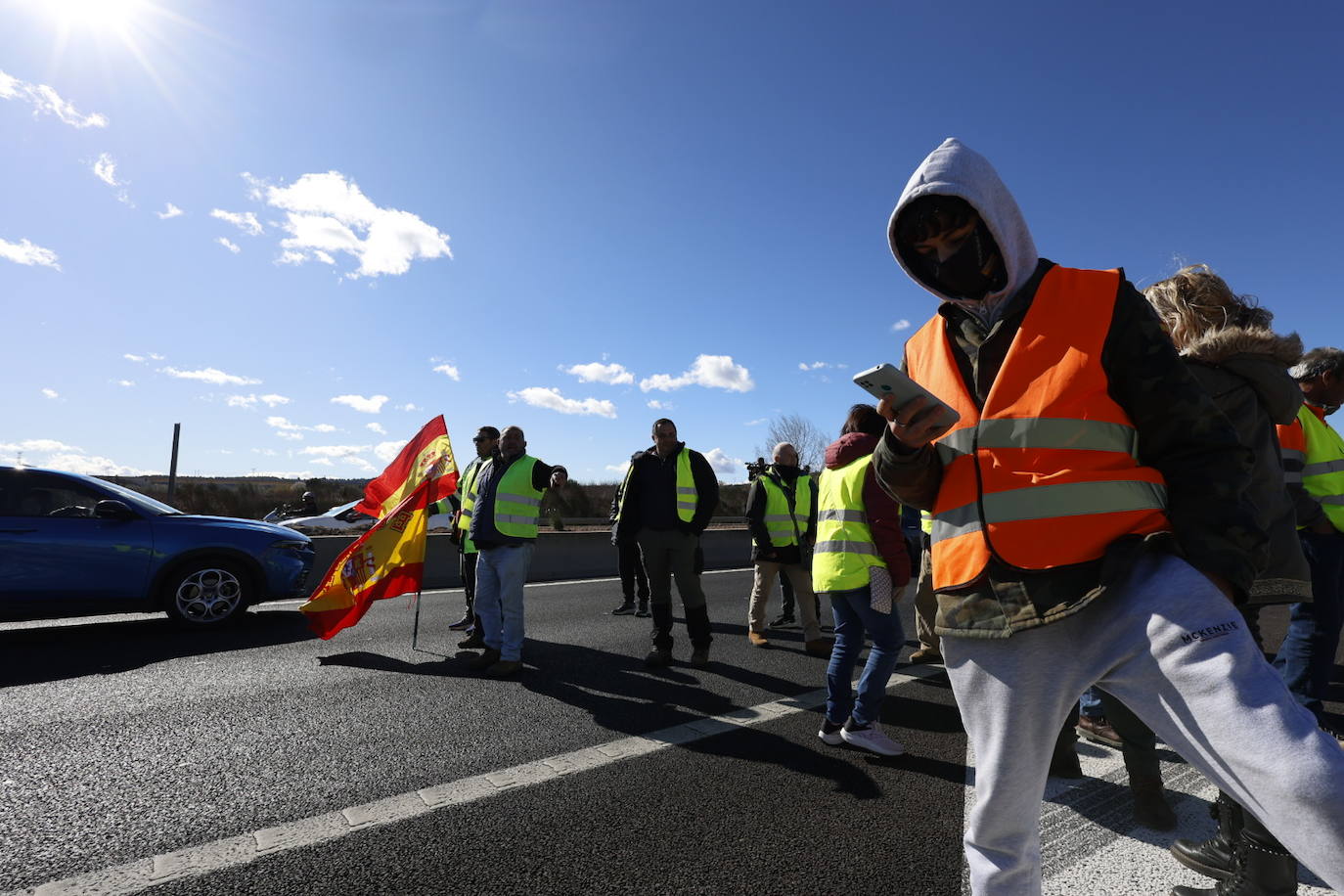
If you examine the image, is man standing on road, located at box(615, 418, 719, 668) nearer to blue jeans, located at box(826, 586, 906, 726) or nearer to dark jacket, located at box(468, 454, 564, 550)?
dark jacket, located at box(468, 454, 564, 550)

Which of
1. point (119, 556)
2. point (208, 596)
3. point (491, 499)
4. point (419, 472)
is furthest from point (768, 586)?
point (119, 556)

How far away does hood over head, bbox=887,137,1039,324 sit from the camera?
1691mm

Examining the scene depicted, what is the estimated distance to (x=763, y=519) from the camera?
7.17 m

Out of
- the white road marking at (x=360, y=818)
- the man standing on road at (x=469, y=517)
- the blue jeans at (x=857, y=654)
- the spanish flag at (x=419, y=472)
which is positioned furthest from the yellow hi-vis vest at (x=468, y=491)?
the blue jeans at (x=857, y=654)

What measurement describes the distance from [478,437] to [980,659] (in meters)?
6.37

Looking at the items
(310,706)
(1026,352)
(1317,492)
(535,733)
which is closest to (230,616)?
(310,706)

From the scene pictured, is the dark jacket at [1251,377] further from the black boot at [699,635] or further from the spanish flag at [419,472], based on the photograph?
the spanish flag at [419,472]

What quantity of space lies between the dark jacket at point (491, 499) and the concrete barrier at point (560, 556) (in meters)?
4.62

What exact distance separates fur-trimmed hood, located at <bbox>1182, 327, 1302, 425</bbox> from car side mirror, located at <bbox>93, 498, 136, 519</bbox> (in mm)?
8276

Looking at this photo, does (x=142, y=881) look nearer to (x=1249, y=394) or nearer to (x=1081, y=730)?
(x=1249, y=394)

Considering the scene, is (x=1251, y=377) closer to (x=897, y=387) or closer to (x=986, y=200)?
(x=986, y=200)

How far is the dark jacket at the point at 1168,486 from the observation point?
1.38 meters

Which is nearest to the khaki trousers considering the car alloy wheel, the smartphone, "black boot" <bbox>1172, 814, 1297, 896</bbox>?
"black boot" <bbox>1172, 814, 1297, 896</bbox>

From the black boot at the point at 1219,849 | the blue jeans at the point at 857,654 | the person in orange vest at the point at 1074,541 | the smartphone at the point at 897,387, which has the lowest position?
the black boot at the point at 1219,849
